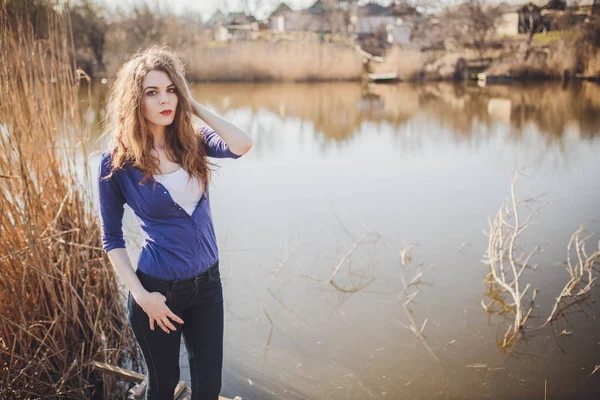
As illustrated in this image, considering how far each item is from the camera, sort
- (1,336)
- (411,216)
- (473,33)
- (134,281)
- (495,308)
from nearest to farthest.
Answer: (134,281)
(1,336)
(495,308)
(411,216)
(473,33)

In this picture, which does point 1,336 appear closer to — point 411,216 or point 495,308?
point 495,308

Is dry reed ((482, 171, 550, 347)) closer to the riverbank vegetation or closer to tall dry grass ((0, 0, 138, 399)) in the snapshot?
tall dry grass ((0, 0, 138, 399))

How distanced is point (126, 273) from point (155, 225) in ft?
0.52

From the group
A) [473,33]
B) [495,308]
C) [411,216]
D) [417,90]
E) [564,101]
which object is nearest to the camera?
[495,308]

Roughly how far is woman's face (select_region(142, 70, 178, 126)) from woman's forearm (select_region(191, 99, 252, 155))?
0.10m

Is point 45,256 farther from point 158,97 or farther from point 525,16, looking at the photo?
point 525,16

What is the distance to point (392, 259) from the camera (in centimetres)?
430

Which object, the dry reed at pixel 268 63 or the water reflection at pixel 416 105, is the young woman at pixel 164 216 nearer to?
the water reflection at pixel 416 105

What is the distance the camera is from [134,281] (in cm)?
154

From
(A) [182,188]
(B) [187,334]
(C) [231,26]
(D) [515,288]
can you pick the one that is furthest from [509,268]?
(C) [231,26]

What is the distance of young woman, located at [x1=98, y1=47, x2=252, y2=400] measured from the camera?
157 centimetres

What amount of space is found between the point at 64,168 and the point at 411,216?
344 centimetres

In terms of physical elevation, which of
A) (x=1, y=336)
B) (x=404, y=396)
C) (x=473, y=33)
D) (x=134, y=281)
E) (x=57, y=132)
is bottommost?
(x=404, y=396)

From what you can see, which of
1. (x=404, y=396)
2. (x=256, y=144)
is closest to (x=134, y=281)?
(x=404, y=396)
